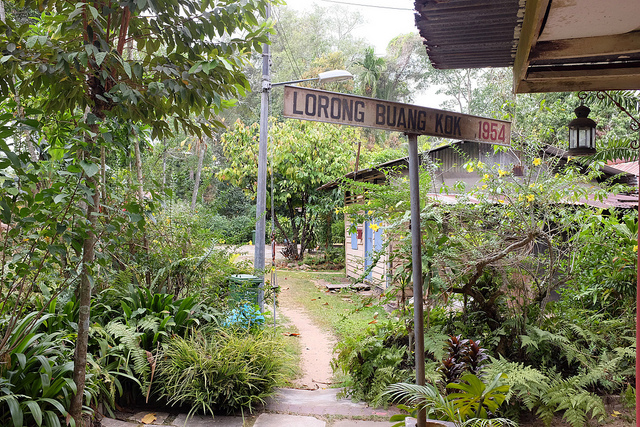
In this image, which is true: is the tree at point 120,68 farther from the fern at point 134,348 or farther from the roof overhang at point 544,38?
the roof overhang at point 544,38

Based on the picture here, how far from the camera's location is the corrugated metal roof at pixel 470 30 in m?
2.23

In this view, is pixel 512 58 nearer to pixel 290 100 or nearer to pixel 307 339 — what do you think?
pixel 290 100

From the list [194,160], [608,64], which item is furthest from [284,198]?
[608,64]

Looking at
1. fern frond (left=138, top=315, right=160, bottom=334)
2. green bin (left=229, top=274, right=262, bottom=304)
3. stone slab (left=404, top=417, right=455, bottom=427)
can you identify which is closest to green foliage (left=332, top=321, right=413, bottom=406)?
stone slab (left=404, top=417, right=455, bottom=427)

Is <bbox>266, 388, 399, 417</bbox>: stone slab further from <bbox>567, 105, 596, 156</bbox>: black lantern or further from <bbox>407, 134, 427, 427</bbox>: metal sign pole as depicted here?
<bbox>567, 105, 596, 156</bbox>: black lantern

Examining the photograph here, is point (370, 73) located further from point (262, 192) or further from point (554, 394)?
point (554, 394)

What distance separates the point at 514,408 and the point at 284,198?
13.6 meters

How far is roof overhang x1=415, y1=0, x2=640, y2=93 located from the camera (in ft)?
6.51

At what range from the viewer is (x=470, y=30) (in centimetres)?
251

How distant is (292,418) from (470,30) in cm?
345

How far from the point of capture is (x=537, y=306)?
4.87 meters

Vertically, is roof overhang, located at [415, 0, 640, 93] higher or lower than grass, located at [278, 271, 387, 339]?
higher

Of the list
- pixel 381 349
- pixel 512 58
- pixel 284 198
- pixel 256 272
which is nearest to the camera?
pixel 512 58

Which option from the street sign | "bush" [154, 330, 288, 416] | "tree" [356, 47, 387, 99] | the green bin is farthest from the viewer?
"tree" [356, 47, 387, 99]
